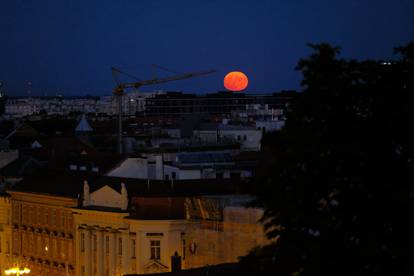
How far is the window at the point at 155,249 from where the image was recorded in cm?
4525

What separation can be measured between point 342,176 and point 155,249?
27725 mm

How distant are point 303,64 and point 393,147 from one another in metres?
1.90

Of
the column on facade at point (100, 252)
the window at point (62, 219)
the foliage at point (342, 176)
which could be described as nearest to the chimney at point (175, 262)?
the column on facade at point (100, 252)

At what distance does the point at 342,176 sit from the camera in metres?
18.2

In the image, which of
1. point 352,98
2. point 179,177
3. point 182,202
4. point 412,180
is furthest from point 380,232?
point 179,177

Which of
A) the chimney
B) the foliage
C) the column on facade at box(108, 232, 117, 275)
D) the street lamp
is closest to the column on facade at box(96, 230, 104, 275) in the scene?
the column on facade at box(108, 232, 117, 275)

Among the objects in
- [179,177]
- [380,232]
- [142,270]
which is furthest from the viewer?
[179,177]

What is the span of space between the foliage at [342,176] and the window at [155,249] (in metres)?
26.5

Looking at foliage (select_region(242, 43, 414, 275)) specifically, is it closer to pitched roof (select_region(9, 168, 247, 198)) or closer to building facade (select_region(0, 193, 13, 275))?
pitched roof (select_region(9, 168, 247, 198))

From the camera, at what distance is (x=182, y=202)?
45250 millimetres

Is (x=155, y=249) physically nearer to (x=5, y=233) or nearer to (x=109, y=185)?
(x=109, y=185)

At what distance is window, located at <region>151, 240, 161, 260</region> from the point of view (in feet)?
148

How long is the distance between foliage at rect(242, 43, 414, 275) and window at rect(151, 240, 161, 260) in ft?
86.9

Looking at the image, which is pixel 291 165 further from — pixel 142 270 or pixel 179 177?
pixel 179 177
